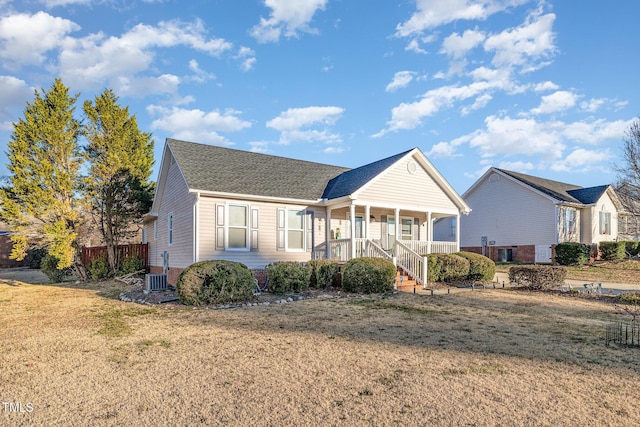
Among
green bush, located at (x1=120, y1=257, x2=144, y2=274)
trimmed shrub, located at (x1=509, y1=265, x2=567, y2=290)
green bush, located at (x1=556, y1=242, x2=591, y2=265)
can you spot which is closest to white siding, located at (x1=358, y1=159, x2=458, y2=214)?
trimmed shrub, located at (x1=509, y1=265, x2=567, y2=290)

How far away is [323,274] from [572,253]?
57.2ft

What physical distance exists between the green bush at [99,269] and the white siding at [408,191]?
14067mm

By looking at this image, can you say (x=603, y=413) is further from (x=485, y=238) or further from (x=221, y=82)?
(x=485, y=238)

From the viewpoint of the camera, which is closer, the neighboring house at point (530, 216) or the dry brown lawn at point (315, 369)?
the dry brown lawn at point (315, 369)

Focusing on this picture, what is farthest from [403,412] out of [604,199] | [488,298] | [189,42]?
[604,199]

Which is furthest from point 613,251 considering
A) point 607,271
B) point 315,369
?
point 315,369

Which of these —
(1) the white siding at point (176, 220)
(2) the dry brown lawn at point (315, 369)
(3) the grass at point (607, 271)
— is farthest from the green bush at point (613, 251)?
(1) the white siding at point (176, 220)

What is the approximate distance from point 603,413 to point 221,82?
16358 millimetres

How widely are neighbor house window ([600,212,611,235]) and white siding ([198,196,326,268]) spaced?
76.6 feet

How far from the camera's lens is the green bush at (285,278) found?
12883 mm

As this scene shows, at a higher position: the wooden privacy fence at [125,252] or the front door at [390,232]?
the front door at [390,232]

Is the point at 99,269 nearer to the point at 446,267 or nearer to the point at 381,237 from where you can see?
the point at 381,237

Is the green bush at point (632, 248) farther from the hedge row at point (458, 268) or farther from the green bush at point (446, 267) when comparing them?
the green bush at point (446, 267)


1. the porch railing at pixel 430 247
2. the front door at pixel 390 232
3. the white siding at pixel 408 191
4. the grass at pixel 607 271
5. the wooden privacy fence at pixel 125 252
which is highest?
the white siding at pixel 408 191
